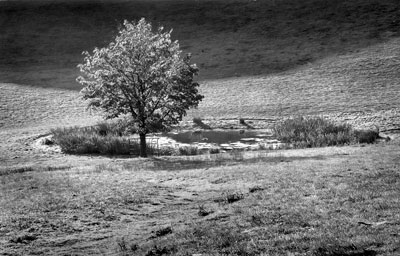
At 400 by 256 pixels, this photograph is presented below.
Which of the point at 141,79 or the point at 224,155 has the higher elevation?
the point at 141,79

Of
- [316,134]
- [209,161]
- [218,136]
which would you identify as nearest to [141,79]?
[209,161]

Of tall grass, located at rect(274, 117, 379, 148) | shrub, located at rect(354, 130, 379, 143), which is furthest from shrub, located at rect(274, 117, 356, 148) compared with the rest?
shrub, located at rect(354, 130, 379, 143)

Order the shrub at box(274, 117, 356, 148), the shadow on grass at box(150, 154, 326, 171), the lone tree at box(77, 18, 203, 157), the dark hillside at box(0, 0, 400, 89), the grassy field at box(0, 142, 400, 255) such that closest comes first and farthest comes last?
the grassy field at box(0, 142, 400, 255), the shadow on grass at box(150, 154, 326, 171), the lone tree at box(77, 18, 203, 157), the shrub at box(274, 117, 356, 148), the dark hillside at box(0, 0, 400, 89)

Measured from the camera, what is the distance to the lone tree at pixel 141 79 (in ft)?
84.5

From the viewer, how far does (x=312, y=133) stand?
30203 millimetres

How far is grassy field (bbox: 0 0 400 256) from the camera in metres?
11.1

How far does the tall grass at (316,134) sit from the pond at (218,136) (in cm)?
139

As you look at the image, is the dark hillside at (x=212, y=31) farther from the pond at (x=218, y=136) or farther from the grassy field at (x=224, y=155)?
the pond at (x=218, y=136)

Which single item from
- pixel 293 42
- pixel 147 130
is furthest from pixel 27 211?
pixel 293 42

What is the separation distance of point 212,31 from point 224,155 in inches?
1564

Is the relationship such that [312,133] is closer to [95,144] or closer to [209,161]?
[209,161]

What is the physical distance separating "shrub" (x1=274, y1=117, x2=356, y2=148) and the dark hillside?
1784cm

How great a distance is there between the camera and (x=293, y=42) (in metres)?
56.7

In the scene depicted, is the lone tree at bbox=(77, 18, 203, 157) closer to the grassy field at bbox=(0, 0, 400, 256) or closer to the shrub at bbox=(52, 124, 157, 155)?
the shrub at bbox=(52, 124, 157, 155)
